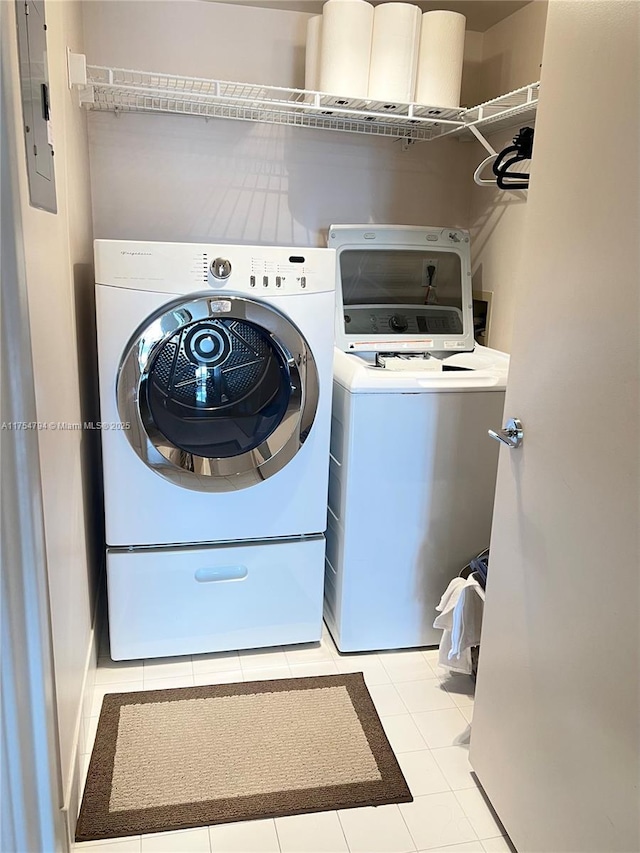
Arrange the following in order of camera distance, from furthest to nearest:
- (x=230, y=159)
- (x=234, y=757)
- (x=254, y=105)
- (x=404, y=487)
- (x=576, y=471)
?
1. (x=230, y=159)
2. (x=254, y=105)
3. (x=404, y=487)
4. (x=234, y=757)
5. (x=576, y=471)

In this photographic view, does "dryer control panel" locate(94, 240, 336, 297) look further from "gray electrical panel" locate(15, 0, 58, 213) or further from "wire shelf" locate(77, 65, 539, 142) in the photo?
"wire shelf" locate(77, 65, 539, 142)

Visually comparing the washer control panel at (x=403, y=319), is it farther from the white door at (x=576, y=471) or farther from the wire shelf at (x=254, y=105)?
the white door at (x=576, y=471)

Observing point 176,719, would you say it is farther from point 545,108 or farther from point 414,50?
point 414,50

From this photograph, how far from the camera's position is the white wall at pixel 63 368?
1.24 metres

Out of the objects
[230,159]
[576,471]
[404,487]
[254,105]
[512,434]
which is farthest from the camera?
[230,159]

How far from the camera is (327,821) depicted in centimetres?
149

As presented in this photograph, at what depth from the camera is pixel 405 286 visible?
2451 mm

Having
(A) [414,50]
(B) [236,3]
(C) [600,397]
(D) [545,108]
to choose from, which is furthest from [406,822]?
(B) [236,3]

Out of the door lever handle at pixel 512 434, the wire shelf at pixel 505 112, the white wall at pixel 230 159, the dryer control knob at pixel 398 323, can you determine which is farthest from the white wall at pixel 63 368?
the wire shelf at pixel 505 112

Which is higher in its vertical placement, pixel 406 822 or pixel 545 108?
pixel 545 108

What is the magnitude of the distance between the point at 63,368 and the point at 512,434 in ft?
3.37

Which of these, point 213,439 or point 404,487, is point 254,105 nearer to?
point 213,439

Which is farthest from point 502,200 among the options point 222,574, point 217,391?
point 222,574

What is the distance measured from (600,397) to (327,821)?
1.12m
